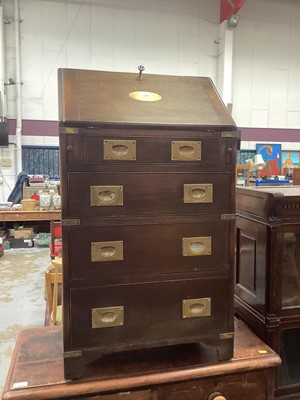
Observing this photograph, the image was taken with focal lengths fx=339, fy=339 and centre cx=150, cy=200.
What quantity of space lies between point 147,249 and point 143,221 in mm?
97

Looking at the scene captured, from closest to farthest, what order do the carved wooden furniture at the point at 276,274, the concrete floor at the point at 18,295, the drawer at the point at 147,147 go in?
the drawer at the point at 147,147
the carved wooden furniture at the point at 276,274
the concrete floor at the point at 18,295

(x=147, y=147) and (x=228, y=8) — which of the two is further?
(x=228, y=8)

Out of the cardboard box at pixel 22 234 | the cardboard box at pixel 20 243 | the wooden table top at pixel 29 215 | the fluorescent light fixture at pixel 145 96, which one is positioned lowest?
the cardboard box at pixel 20 243

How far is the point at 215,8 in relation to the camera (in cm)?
725

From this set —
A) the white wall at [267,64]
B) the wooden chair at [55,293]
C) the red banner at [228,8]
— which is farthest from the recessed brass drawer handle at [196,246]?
the white wall at [267,64]

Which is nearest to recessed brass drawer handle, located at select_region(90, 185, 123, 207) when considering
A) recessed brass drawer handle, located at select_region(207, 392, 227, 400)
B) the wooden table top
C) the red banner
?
recessed brass drawer handle, located at select_region(207, 392, 227, 400)

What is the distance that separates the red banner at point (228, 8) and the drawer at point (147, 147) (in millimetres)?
6388

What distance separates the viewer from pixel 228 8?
6801mm

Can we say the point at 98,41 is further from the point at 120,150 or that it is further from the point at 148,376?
the point at 148,376

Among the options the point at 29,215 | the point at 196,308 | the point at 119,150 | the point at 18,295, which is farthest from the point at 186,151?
the point at 29,215

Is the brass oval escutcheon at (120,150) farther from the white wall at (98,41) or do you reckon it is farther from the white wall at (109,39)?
the white wall at (109,39)

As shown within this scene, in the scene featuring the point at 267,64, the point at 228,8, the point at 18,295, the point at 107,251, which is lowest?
the point at 18,295

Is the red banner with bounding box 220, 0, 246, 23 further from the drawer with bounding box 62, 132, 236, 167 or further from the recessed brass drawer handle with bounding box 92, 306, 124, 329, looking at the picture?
the recessed brass drawer handle with bounding box 92, 306, 124, 329

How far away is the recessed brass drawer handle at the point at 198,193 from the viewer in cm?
115
